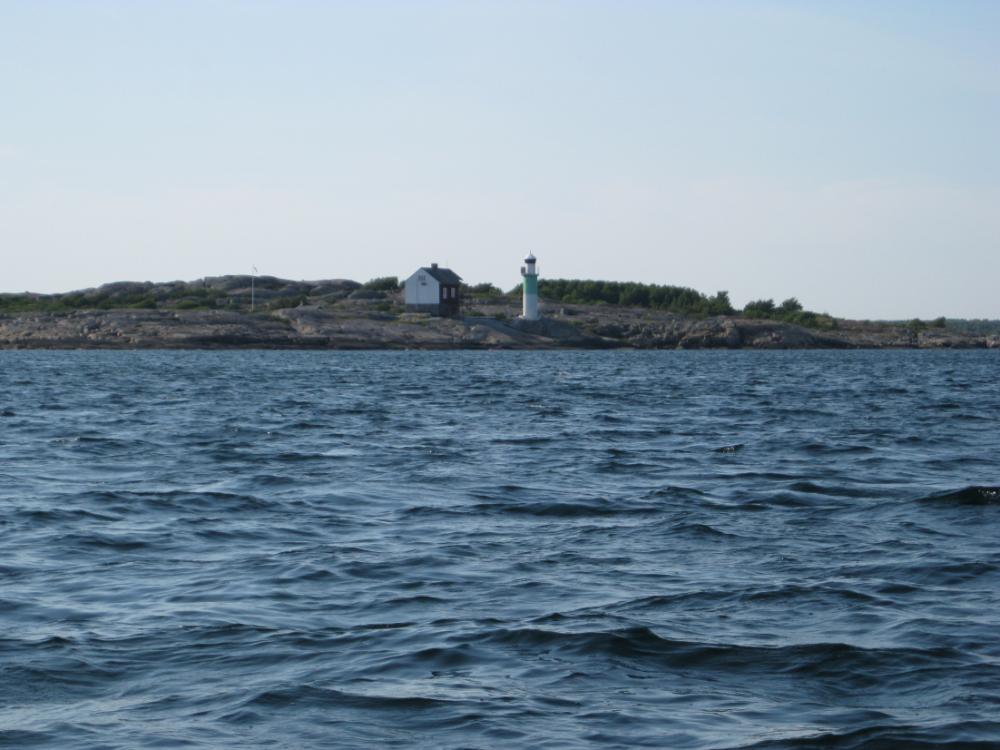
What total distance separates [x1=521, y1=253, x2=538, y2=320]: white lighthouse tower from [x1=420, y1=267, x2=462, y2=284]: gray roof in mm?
8433

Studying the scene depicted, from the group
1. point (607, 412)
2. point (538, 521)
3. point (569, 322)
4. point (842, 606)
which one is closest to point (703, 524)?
point (538, 521)

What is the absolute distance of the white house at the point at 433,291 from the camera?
13025 cm

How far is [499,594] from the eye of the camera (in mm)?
12367

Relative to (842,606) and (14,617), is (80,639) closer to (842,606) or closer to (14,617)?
(14,617)

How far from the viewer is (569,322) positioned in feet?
443

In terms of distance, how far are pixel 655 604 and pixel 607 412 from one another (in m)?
29.8

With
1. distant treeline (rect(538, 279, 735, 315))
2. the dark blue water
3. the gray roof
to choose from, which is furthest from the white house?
the dark blue water

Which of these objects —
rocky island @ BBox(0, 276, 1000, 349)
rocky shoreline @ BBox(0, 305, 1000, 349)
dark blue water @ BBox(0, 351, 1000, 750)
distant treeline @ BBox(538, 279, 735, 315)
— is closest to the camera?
dark blue water @ BBox(0, 351, 1000, 750)

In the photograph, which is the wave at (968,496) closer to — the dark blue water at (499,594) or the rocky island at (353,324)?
the dark blue water at (499,594)

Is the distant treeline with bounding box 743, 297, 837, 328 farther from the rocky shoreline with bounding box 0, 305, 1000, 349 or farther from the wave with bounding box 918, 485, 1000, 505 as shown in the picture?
the wave with bounding box 918, 485, 1000, 505

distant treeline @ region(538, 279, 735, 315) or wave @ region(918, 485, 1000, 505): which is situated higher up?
distant treeline @ region(538, 279, 735, 315)

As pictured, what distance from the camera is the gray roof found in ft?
428

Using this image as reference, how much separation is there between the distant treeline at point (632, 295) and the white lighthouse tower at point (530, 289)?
31.4 m

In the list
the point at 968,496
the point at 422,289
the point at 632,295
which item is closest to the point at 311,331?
the point at 422,289
